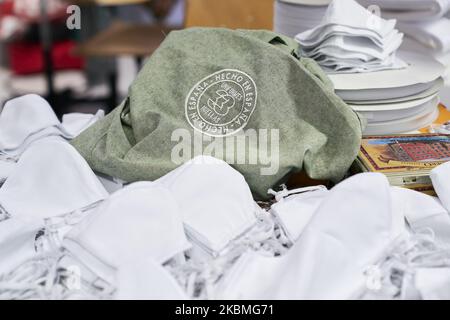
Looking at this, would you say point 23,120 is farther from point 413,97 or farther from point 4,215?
point 413,97

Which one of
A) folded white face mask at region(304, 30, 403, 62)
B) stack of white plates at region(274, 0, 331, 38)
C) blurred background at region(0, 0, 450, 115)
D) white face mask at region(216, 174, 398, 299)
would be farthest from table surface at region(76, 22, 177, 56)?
white face mask at region(216, 174, 398, 299)

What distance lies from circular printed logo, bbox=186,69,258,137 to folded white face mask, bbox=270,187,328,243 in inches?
6.0

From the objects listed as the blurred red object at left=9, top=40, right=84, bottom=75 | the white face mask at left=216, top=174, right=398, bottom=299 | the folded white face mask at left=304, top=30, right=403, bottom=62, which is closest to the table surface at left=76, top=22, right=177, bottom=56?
the blurred red object at left=9, top=40, right=84, bottom=75

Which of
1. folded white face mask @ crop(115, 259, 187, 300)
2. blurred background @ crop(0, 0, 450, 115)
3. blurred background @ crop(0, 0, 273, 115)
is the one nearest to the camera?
folded white face mask @ crop(115, 259, 187, 300)

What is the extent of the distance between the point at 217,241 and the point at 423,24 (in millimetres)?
750

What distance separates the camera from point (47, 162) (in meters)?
0.72

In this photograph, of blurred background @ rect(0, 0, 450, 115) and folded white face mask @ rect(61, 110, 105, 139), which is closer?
folded white face mask @ rect(61, 110, 105, 139)

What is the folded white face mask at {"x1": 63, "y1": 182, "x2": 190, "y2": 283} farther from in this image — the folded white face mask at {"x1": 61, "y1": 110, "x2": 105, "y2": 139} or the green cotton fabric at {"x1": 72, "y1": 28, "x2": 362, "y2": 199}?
the folded white face mask at {"x1": 61, "y1": 110, "x2": 105, "y2": 139}

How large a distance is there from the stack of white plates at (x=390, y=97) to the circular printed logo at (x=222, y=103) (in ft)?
0.49

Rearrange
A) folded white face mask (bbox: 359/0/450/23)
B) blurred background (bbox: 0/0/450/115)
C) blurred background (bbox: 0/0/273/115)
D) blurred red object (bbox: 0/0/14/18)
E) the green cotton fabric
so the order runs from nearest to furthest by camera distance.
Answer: the green cotton fabric → folded white face mask (bbox: 359/0/450/23) → blurred background (bbox: 0/0/450/115) → blurred background (bbox: 0/0/273/115) → blurred red object (bbox: 0/0/14/18)

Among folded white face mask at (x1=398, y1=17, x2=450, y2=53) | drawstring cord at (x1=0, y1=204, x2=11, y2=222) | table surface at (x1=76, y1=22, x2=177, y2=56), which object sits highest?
folded white face mask at (x1=398, y1=17, x2=450, y2=53)

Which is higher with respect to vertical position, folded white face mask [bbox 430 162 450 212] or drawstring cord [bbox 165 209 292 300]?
folded white face mask [bbox 430 162 450 212]

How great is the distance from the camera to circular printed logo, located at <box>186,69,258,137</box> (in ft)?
2.58
